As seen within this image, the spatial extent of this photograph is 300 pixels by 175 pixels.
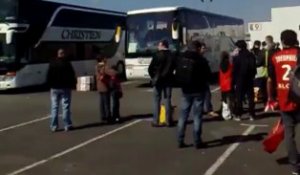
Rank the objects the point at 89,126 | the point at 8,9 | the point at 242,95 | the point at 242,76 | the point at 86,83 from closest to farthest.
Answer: the point at 89,126 → the point at 242,76 → the point at 242,95 → the point at 8,9 → the point at 86,83

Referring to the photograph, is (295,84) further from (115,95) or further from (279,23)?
(279,23)

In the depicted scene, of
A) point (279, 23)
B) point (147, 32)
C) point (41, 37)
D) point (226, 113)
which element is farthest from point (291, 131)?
point (279, 23)

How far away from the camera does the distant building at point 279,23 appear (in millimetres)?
39062

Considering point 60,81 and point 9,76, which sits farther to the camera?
point 9,76

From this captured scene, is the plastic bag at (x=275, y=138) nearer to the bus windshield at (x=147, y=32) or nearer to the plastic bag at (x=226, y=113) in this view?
the plastic bag at (x=226, y=113)

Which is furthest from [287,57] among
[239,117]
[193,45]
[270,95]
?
[239,117]

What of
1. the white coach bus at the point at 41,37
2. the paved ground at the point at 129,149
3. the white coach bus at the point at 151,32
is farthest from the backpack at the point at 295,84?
the white coach bus at the point at 151,32

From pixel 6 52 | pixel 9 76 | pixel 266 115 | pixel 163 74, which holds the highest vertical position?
pixel 6 52

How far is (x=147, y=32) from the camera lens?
81.8 ft

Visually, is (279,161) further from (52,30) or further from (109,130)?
(52,30)

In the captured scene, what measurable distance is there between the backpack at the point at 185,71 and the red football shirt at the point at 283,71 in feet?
6.98

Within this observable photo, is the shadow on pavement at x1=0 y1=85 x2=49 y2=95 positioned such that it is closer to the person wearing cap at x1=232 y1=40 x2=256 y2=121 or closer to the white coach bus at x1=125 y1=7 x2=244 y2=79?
the white coach bus at x1=125 y1=7 x2=244 y2=79

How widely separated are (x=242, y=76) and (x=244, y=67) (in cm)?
21

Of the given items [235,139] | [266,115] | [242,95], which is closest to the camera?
[235,139]
